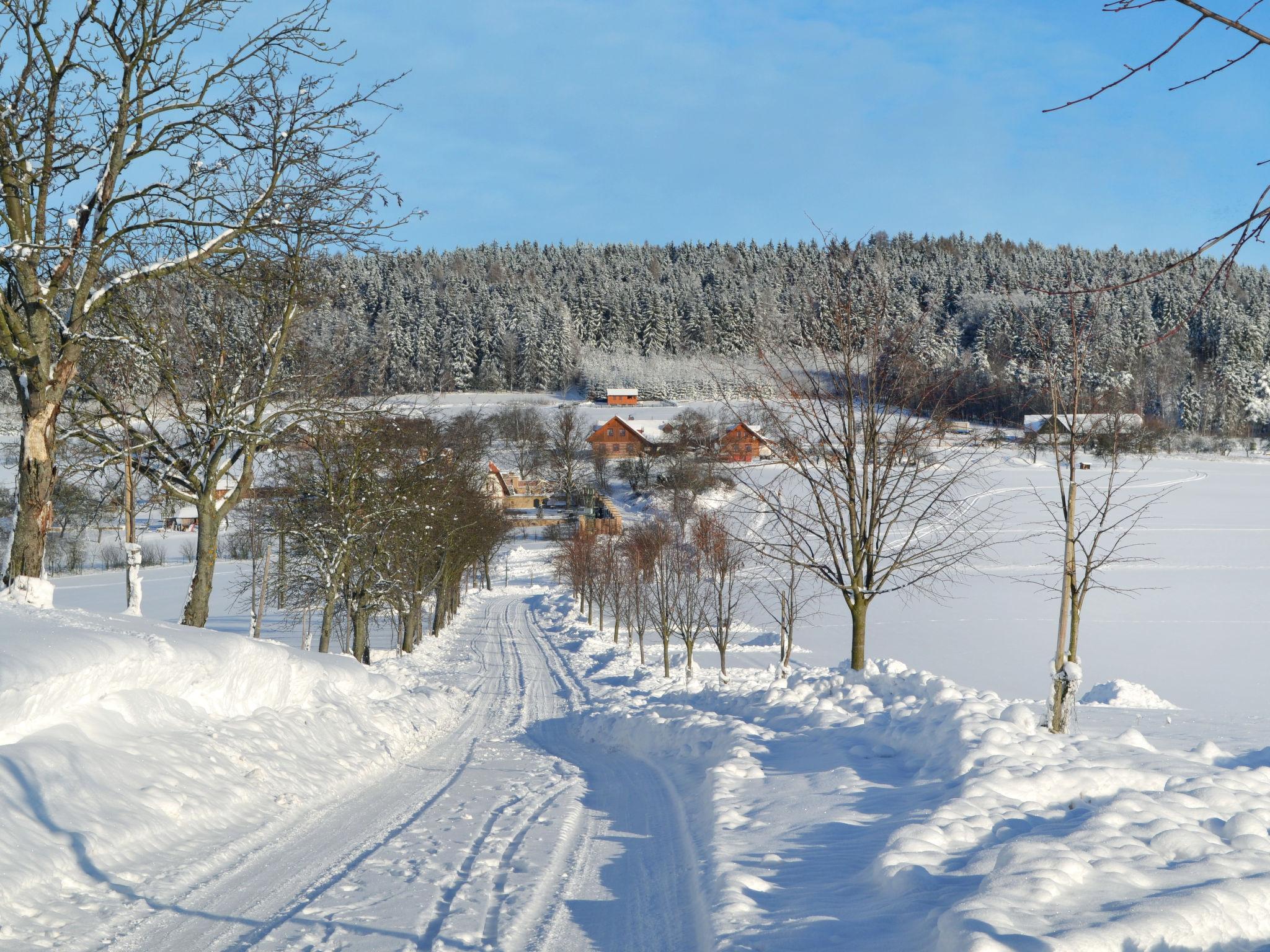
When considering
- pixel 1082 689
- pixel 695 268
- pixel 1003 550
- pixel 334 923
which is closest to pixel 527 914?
pixel 334 923

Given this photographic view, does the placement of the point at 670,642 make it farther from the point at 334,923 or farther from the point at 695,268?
the point at 695,268

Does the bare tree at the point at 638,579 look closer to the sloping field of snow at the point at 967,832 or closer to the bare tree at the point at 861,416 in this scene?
the bare tree at the point at 861,416

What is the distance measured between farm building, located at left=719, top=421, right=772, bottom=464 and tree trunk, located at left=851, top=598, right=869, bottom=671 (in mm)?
2262

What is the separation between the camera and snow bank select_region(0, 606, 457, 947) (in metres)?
4.68

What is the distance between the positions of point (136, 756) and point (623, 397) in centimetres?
10394

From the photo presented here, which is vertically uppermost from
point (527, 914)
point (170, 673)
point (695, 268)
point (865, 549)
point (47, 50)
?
point (695, 268)

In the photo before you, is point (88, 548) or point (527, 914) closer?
point (527, 914)

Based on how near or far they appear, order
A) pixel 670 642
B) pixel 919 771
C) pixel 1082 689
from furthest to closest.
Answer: pixel 670 642 < pixel 1082 689 < pixel 919 771

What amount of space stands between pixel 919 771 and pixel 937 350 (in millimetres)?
6372

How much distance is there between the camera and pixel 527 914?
455 centimetres

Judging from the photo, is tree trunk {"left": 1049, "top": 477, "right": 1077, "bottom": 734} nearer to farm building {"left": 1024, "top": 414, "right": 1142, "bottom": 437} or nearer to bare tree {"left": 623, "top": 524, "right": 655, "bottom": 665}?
farm building {"left": 1024, "top": 414, "right": 1142, "bottom": 437}

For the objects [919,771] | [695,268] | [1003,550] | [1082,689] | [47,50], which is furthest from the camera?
[695,268]

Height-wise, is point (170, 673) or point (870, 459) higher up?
point (870, 459)

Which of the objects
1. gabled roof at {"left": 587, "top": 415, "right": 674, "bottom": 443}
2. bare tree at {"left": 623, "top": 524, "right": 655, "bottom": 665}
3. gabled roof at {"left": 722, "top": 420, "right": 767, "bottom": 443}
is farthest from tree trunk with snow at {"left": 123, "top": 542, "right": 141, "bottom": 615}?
gabled roof at {"left": 587, "top": 415, "right": 674, "bottom": 443}
